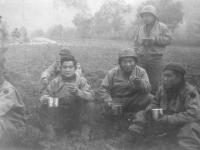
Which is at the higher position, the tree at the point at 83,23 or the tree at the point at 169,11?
the tree at the point at 169,11

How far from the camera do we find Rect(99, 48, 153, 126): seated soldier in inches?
167

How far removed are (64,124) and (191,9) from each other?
5128 millimetres

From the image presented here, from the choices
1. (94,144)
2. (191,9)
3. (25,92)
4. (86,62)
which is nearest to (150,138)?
(94,144)

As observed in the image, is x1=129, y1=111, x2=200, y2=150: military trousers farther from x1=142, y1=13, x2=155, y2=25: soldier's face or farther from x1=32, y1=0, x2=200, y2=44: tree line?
x1=32, y1=0, x2=200, y2=44: tree line

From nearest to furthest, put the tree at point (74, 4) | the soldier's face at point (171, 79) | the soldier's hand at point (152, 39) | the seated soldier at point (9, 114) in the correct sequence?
the seated soldier at point (9, 114)
the soldier's face at point (171, 79)
the soldier's hand at point (152, 39)
the tree at point (74, 4)

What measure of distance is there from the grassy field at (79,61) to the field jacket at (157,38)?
5.82ft

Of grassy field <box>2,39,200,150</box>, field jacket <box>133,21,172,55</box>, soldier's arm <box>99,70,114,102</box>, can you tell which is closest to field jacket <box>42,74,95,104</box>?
soldier's arm <box>99,70,114,102</box>

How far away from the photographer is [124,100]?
14.4 ft

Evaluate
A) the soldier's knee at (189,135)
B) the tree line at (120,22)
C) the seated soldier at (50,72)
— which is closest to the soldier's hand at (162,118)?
the soldier's knee at (189,135)

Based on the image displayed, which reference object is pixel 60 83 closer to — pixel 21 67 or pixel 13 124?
pixel 13 124

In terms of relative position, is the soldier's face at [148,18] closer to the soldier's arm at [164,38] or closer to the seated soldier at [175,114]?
the soldier's arm at [164,38]

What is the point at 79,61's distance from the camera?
32.8ft

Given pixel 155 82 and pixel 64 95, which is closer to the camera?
pixel 64 95

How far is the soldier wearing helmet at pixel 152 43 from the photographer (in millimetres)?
5465
